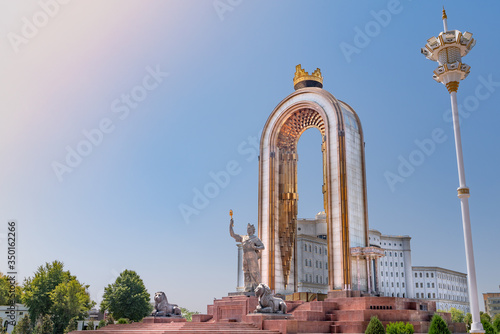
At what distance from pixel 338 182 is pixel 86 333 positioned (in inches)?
506

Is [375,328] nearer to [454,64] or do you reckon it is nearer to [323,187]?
[454,64]

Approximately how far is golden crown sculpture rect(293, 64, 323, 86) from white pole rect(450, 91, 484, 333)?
15.2m

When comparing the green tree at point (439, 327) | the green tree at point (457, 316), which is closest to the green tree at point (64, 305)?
the green tree at point (439, 327)

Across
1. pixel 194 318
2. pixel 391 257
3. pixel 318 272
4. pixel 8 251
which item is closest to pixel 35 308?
pixel 8 251

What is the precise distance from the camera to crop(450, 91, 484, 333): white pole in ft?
31.8

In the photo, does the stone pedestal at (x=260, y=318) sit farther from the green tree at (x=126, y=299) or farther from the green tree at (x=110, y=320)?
the green tree at (x=110, y=320)

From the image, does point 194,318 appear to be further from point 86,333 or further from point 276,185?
point 276,185

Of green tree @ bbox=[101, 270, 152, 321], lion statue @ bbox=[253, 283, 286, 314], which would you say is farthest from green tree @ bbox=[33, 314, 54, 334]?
lion statue @ bbox=[253, 283, 286, 314]

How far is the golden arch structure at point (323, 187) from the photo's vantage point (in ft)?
69.4

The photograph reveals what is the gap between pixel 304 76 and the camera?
2603 centimetres

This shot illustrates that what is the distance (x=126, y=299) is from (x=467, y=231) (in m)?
27.7

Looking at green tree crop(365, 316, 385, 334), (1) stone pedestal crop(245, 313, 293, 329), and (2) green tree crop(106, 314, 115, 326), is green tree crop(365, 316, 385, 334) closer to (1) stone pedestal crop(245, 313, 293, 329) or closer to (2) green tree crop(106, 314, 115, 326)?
(1) stone pedestal crop(245, 313, 293, 329)

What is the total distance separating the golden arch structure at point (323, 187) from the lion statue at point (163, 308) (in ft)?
19.7

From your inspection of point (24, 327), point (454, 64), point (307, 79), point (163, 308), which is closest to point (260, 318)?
point (163, 308)
